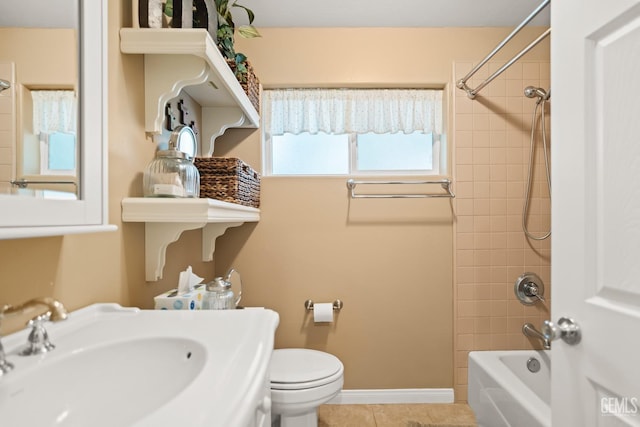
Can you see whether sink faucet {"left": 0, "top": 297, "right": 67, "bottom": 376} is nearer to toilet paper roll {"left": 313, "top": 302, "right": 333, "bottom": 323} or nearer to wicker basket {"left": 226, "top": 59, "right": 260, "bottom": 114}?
wicker basket {"left": 226, "top": 59, "right": 260, "bottom": 114}

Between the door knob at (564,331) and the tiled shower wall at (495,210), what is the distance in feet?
4.57

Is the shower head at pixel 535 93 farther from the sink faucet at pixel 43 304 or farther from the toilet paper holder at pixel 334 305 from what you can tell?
the sink faucet at pixel 43 304

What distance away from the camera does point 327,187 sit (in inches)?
88.2

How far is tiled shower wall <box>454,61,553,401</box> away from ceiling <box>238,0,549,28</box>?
10.4 inches

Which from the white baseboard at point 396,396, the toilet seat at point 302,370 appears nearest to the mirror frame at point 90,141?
the toilet seat at point 302,370

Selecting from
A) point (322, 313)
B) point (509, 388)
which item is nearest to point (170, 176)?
point (322, 313)

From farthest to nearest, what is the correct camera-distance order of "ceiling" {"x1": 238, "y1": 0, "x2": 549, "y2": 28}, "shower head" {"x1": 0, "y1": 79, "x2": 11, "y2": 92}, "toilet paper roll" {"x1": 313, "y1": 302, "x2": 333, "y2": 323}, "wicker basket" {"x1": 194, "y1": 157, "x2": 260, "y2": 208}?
"toilet paper roll" {"x1": 313, "y1": 302, "x2": 333, "y2": 323}, "ceiling" {"x1": 238, "y1": 0, "x2": 549, "y2": 28}, "wicker basket" {"x1": 194, "y1": 157, "x2": 260, "y2": 208}, "shower head" {"x1": 0, "y1": 79, "x2": 11, "y2": 92}

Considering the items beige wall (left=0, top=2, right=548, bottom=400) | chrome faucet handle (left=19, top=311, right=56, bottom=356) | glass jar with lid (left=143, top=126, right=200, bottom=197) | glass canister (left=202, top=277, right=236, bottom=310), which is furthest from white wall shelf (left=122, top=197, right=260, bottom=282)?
beige wall (left=0, top=2, right=548, bottom=400)

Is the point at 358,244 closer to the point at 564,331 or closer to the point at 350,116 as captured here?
the point at 350,116

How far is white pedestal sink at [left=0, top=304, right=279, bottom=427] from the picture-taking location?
0.53 metres

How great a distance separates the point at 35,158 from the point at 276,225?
1.57 metres

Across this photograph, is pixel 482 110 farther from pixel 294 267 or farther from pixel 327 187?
pixel 294 267

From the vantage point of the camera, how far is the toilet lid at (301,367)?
Answer: 1589 mm

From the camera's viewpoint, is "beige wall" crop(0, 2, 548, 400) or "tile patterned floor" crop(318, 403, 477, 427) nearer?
"tile patterned floor" crop(318, 403, 477, 427)
